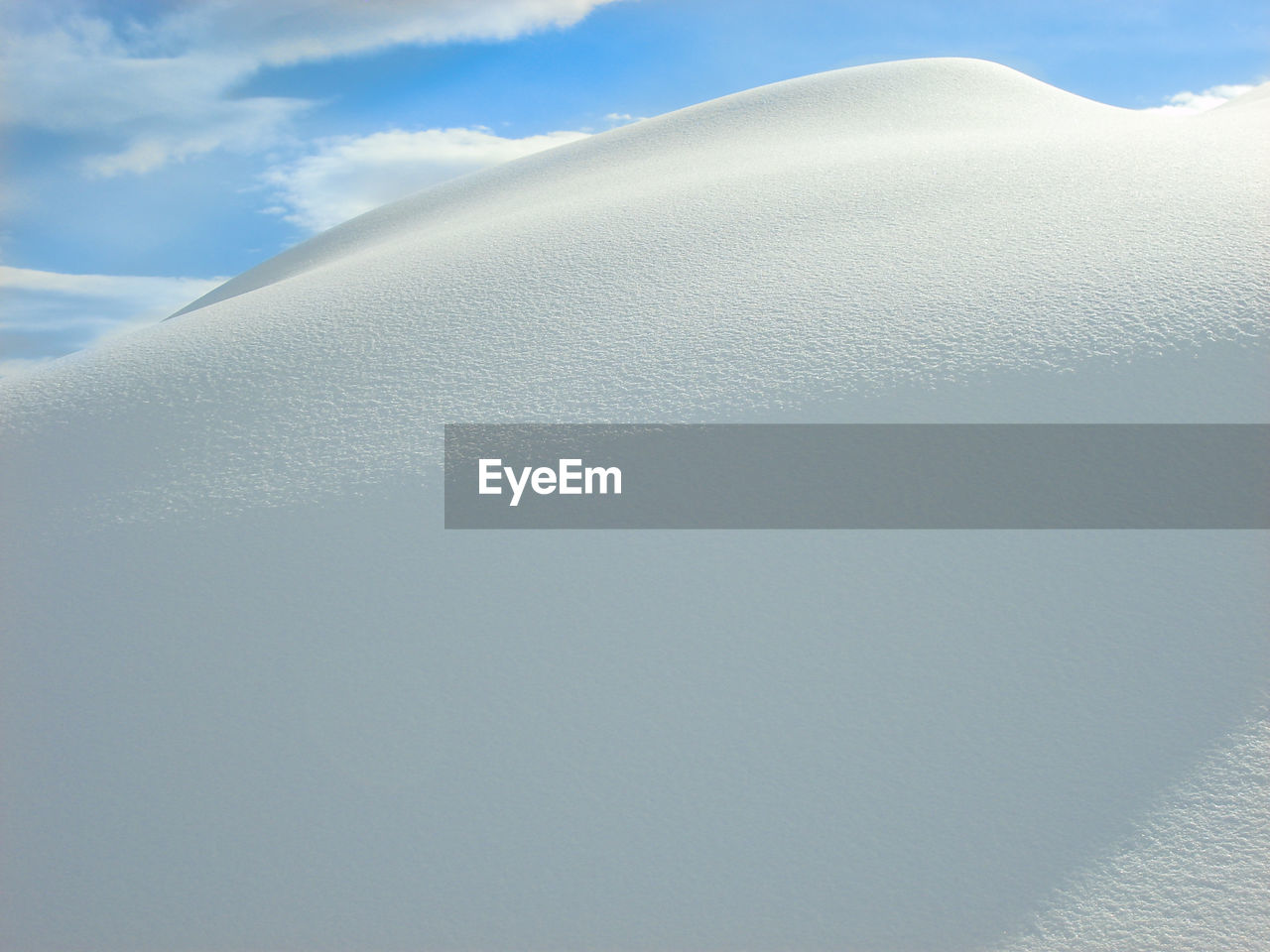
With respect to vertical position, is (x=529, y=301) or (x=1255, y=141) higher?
(x=1255, y=141)

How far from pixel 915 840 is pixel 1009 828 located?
0.29 meters

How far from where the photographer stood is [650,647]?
3605 mm

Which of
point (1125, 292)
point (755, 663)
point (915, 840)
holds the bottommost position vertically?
point (915, 840)

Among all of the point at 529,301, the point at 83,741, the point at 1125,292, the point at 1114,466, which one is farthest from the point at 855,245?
the point at 83,741

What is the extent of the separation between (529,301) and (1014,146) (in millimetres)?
4426

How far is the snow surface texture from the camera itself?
2891mm

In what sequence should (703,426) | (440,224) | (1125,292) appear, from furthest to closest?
1. (440,224)
2. (1125,292)
3. (703,426)

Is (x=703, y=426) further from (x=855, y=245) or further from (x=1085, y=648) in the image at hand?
(x=855, y=245)

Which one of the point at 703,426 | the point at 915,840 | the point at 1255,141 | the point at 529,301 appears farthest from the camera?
the point at 1255,141

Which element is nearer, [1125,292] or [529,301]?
[1125,292]

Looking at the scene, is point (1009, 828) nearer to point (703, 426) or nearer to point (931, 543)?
point (931, 543)

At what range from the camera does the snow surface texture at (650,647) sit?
2891 millimetres

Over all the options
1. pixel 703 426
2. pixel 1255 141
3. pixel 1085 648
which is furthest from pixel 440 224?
pixel 1085 648

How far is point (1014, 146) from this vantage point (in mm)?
7793
